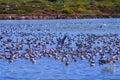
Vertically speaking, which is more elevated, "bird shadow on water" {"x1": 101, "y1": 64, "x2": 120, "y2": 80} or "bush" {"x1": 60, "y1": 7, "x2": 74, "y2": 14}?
"bird shadow on water" {"x1": 101, "y1": 64, "x2": 120, "y2": 80}

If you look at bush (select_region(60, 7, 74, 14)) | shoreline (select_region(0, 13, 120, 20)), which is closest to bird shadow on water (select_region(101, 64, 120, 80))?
shoreline (select_region(0, 13, 120, 20))

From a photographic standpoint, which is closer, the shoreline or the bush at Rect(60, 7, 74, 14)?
the shoreline

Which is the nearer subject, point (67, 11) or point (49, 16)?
point (49, 16)

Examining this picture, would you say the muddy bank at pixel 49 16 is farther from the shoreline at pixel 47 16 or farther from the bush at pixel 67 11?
the bush at pixel 67 11

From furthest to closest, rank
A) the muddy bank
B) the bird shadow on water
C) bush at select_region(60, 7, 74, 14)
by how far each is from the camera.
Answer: bush at select_region(60, 7, 74, 14) < the muddy bank < the bird shadow on water

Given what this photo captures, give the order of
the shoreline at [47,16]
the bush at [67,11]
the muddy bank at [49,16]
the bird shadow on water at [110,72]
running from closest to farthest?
the bird shadow on water at [110,72]
the shoreline at [47,16]
the muddy bank at [49,16]
the bush at [67,11]

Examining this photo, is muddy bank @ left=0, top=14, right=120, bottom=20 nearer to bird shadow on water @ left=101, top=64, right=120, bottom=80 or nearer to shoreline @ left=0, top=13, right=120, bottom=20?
shoreline @ left=0, top=13, right=120, bottom=20

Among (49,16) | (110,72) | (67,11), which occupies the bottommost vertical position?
(49,16)

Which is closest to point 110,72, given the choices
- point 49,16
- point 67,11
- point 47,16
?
point 47,16

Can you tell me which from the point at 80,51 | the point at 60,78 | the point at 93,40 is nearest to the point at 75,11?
the point at 93,40

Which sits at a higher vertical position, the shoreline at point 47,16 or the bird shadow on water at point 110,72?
the bird shadow on water at point 110,72

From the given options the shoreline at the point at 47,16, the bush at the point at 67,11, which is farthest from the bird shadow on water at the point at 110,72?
the bush at the point at 67,11

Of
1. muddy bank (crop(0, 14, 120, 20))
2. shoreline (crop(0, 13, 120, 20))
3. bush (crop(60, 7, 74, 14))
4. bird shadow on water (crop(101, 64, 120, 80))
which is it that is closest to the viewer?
bird shadow on water (crop(101, 64, 120, 80))

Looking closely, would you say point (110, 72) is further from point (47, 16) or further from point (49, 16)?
point (49, 16)
